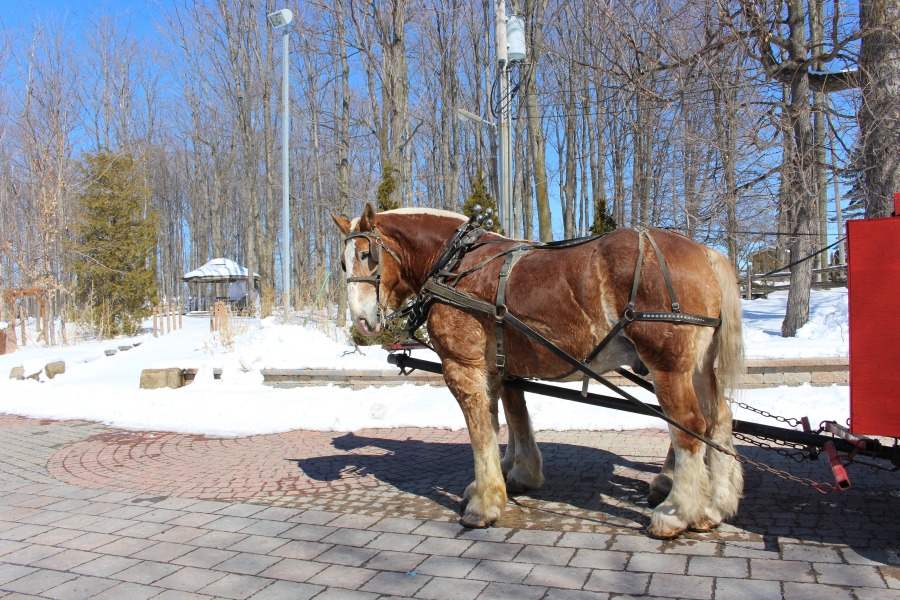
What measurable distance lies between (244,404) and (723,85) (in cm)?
894

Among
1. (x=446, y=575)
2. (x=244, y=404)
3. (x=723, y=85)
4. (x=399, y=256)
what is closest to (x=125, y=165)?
(x=244, y=404)

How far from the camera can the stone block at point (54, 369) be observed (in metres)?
12.1

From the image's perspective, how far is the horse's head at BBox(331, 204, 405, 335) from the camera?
4535 millimetres

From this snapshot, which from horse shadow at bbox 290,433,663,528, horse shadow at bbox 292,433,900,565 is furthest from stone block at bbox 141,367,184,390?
horse shadow at bbox 292,433,900,565

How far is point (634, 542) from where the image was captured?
12.2ft

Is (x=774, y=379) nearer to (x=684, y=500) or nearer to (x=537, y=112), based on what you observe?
(x=684, y=500)

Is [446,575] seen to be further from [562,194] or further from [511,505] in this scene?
[562,194]

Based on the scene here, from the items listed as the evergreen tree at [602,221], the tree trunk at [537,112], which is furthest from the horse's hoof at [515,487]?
the tree trunk at [537,112]

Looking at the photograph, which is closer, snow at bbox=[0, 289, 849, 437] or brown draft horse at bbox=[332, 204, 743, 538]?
brown draft horse at bbox=[332, 204, 743, 538]

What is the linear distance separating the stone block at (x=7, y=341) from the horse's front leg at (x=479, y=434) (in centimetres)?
1653

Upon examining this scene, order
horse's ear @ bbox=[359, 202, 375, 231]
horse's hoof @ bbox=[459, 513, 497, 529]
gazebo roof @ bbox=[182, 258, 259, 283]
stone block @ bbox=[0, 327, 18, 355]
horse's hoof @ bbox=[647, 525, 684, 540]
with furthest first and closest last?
gazebo roof @ bbox=[182, 258, 259, 283] < stone block @ bbox=[0, 327, 18, 355] < horse's ear @ bbox=[359, 202, 375, 231] < horse's hoof @ bbox=[459, 513, 497, 529] < horse's hoof @ bbox=[647, 525, 684, 540]

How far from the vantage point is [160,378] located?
9.74 m

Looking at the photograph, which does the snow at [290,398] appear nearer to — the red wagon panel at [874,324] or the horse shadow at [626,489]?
the horse shadow at [626,489]

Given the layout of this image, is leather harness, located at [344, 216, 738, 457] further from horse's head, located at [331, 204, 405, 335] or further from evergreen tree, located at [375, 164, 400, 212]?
evergreen tree, located at [375, 164, 400, 212]
